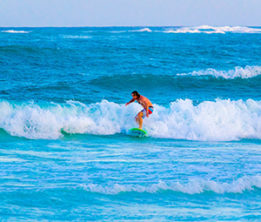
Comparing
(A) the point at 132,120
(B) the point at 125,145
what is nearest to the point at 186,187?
(B) the point at 125,145

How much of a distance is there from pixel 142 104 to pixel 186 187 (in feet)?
15.5

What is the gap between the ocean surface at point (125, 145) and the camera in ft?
18.7

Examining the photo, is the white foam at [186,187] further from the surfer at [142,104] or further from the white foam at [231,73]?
the white foam at [231,73]

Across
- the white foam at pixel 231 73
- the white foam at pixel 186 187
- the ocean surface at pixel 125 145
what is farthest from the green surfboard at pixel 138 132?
the white foam at pixel 231 73

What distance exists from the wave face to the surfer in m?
0.39

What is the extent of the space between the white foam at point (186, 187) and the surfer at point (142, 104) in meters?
4.38

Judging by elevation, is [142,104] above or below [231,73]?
below

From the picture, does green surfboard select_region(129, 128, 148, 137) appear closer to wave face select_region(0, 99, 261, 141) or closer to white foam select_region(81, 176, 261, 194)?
wave face select_region(0, 99, 261, 141)

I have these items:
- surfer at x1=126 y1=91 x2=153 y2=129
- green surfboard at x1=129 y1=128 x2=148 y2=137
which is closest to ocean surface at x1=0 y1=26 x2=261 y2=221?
green surfboard at x1=129 y1=128 x2=148 y2=137

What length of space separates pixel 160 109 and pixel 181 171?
5608 millimetres

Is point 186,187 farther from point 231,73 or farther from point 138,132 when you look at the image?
point 231,73

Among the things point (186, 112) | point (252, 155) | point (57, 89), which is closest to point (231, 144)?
point (252, 155)

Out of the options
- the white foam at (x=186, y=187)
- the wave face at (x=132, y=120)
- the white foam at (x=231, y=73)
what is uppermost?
the white foam at (x=231, y=73)

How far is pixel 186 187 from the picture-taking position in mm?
6266
